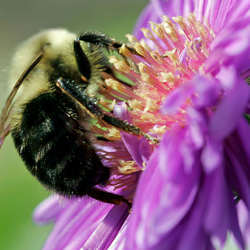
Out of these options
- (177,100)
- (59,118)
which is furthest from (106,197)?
(177,100)

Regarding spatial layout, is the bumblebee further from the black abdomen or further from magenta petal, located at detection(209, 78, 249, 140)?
magenta petal, located at detection(209, 78, 249, 140)

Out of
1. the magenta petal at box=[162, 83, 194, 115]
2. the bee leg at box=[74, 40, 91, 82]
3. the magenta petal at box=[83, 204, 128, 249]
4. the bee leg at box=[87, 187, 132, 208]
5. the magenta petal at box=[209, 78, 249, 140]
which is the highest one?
the bee leg at box=[74, 40, 91, 82]

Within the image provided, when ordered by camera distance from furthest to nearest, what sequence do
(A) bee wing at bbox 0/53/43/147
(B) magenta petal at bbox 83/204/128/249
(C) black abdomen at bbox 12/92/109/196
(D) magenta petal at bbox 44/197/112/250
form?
(D) magenta petal at bbox 44/197/112/250
(B) magenta petal at bbox 83/204/128/249
(A) bee wing at bbox 0/53/43/147
(C) black abdomen at bbox 12/92/109/196

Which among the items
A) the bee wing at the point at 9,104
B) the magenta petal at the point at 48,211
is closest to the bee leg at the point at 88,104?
the bee wing at the point at 9,104

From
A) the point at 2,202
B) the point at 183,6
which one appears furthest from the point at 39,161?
the point at 2,202

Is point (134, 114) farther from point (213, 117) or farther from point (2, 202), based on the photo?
point (2, 202)

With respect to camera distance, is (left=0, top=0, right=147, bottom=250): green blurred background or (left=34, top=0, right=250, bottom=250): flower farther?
(left=0, top=0, right=147, bottom=250): green blurred background

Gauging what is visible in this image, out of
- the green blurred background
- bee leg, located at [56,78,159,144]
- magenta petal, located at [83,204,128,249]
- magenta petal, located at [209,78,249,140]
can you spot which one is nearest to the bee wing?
bee leg, located at [56,78,159,144]
